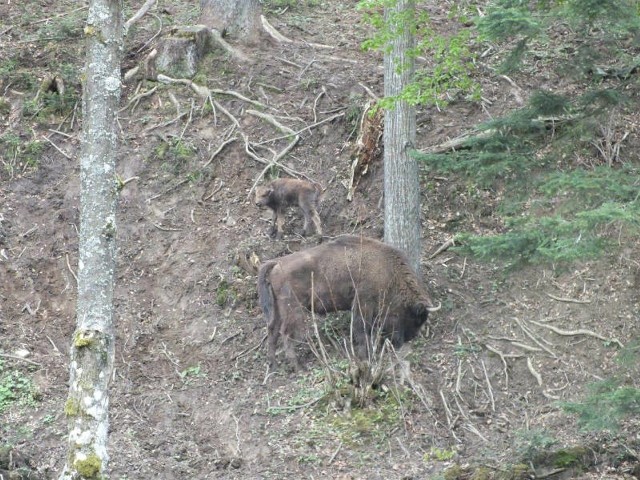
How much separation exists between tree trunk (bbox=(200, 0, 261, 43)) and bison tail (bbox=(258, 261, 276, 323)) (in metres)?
7.31

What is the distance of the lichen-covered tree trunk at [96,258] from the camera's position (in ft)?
27.7

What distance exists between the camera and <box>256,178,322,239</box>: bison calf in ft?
48.9

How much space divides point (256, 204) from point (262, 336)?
8.72 ft

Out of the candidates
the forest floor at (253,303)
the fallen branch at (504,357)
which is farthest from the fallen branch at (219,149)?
the fallen branch at (504,357)

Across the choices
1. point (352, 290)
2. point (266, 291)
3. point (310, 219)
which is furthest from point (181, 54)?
point (352, 290)

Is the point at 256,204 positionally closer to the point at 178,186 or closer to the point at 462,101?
the point at 178,186

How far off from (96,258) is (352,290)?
544 cm

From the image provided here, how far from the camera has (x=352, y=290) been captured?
13.4 meters

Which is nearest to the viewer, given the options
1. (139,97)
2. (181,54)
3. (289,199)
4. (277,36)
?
(289,199)

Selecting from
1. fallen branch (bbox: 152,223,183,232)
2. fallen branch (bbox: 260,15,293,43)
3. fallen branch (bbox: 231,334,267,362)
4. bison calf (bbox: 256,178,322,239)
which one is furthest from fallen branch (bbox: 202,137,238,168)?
fallen branch (bbox: 231,334,267,362)

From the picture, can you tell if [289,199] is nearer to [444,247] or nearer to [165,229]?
[165,229]

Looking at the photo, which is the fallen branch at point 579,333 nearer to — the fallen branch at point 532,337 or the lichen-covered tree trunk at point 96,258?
the fallen branch at point 532,337

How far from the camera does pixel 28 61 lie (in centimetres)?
1873

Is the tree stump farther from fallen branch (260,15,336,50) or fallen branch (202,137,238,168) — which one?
fallen branch (202,137,238,168)
